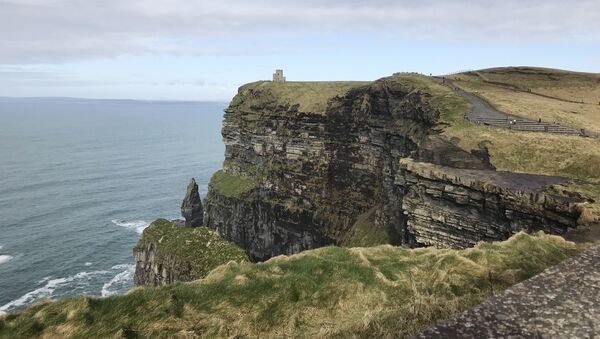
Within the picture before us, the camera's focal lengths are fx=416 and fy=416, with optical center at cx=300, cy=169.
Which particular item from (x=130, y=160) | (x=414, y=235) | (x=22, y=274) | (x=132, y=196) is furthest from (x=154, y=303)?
(x=130, y=160)

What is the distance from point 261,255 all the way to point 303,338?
6483 centimetres

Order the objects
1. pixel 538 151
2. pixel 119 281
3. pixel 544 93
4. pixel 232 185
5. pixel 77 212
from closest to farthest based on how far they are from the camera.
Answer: pixel 538 151 < pixel 119 281 < pixel 544 93 < pixel 232 185 < pixel 77 212

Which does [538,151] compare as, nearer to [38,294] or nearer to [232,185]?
[232,185]

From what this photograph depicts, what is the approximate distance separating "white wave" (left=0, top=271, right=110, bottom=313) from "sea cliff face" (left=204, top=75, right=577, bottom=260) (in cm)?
2390

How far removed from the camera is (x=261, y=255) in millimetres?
77438

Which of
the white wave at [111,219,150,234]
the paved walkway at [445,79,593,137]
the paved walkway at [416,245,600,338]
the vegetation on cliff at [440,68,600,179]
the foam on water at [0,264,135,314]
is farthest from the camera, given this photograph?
the white wave at [111,219,150,234]

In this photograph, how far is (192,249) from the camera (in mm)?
47906

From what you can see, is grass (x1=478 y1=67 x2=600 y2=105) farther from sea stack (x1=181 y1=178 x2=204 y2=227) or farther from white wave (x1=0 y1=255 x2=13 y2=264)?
white wave (x1=0 y1=255 x2=13 y2=264)

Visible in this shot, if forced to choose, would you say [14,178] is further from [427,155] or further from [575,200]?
[575,200]

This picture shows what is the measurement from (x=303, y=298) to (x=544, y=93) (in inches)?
2821

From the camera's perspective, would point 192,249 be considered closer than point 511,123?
No

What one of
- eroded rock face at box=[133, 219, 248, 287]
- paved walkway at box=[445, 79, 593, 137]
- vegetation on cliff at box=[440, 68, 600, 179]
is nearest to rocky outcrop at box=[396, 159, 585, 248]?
vegetation on cliff at box=[440, 68, 600, 179]

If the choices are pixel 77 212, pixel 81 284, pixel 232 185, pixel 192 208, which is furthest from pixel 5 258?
pixel 232 185

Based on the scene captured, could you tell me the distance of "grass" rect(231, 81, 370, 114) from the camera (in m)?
78.4
